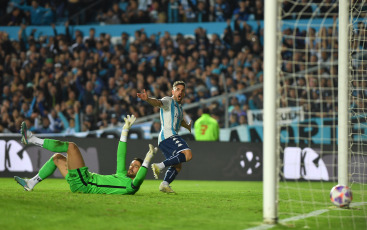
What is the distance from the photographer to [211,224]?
6.24 m

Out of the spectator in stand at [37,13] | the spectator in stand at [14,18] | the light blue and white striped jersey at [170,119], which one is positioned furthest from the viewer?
the spectator in stand at [37,13]

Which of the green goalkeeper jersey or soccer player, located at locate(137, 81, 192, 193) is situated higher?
soccer player, located at locate(137, 81, 192, 193)

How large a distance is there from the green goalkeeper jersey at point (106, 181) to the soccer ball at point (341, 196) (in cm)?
277

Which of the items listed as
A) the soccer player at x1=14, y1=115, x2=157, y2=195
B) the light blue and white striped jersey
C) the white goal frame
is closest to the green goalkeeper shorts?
the soccer player at x1=14, y1=115, x2=157, y2=195

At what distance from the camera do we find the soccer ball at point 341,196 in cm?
799

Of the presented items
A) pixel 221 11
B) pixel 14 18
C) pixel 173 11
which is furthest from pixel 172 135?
pixel 14 18

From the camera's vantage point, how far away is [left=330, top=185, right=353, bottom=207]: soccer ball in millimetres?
7988

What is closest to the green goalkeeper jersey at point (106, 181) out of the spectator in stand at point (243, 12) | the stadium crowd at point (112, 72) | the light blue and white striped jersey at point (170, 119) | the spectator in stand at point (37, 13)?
the light blue and white striped jersey at point (170, 119)

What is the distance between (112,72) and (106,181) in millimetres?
10612

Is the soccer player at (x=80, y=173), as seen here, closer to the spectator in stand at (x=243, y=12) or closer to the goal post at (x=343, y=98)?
the goal post at (x=343, y=98)

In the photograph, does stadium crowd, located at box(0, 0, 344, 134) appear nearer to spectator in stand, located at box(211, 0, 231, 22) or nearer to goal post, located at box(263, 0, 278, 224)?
spectator in stand, located at box(211, 0, 231, 22)

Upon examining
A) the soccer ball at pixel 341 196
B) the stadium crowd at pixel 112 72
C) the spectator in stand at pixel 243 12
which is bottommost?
the soccer ball at pixel 341 196

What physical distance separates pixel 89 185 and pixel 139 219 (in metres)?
2.79

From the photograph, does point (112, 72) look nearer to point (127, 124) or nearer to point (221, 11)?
point (221, 11)
